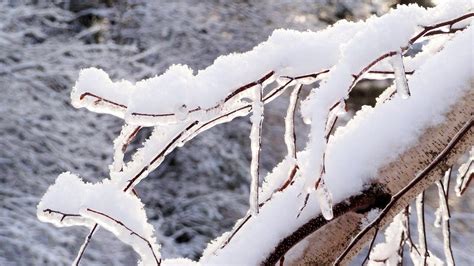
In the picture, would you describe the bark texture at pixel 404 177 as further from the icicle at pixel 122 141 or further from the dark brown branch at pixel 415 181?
the icicle at pixel 122 141

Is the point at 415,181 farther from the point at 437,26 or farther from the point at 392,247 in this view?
the point at 392,247

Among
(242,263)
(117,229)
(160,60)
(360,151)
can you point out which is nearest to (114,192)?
(117,229)

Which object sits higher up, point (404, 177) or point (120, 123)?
point (404, 177)

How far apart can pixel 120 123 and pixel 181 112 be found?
16.3ft

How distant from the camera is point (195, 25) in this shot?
7.00 m

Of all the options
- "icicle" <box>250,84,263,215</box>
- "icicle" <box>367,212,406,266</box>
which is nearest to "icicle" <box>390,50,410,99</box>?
"icicle" <box>250,84,263,215</box>

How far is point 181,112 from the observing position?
723 mm

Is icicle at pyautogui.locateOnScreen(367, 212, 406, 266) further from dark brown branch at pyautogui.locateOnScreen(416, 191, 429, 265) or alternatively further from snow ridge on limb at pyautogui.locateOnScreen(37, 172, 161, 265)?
snow ridge on limb at pyautogui.locateOnScreen(37, 172, 161, 265)

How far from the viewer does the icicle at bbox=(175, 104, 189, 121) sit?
2.36 ft

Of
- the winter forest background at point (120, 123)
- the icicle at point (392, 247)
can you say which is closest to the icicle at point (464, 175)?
the icicle at point (392, 247)

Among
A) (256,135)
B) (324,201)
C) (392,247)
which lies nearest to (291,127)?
(256,135)

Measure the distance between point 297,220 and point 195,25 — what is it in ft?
21.0

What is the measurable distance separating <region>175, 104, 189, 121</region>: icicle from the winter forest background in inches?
137

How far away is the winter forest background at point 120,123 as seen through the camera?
14.0ft
